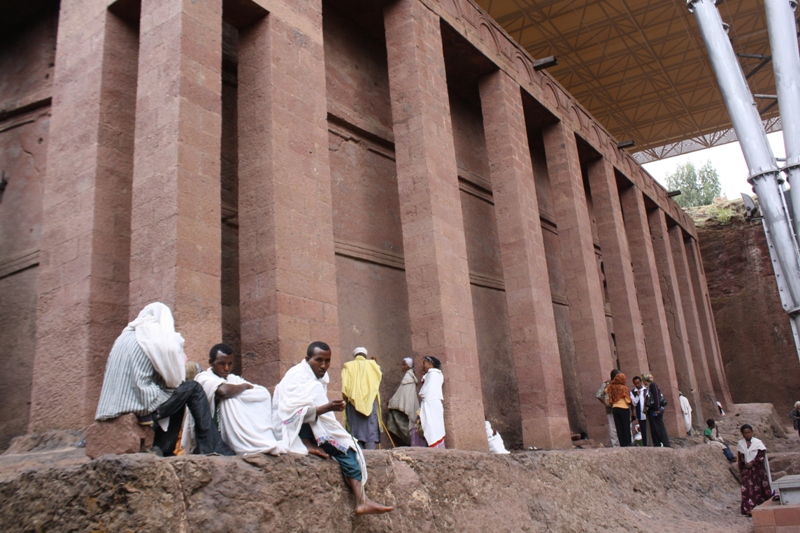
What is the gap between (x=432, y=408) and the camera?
821 centimetres

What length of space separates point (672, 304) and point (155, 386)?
1807 cm

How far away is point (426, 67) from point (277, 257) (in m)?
4.93

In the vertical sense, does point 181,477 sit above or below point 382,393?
below

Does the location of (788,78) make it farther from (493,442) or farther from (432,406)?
(493,442)

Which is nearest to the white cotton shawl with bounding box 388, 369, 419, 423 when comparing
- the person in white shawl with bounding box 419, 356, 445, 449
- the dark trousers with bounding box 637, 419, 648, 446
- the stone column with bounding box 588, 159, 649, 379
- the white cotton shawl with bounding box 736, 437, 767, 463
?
the person in white shawl with bounding box 419, 356, 445, 449

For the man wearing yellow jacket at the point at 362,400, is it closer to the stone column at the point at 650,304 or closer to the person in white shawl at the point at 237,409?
the person in white shawl at the point at 237,409

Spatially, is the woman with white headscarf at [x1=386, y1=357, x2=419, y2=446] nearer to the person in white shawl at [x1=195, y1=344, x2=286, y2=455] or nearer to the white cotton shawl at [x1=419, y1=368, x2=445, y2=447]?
the white cotton shawl at [x1=419, y1=368, x2=445, y2=447]

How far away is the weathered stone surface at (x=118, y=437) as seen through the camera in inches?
166

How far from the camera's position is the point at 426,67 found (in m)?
10.6

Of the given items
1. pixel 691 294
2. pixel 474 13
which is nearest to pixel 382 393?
pixel 474 13

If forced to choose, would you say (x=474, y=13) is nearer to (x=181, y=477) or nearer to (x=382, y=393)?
(x=382, y=393)

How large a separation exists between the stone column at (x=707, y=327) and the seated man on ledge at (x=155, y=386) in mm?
20692

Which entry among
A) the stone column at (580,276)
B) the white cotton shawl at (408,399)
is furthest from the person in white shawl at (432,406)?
the stone column at (580,276)

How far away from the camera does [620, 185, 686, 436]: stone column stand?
1670cm
